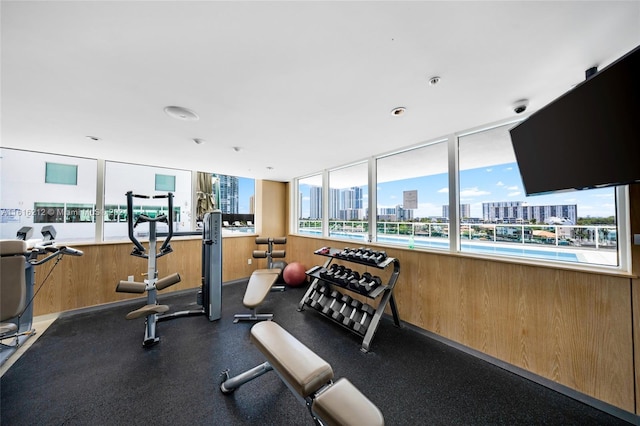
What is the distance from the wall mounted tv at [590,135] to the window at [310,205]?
3.67 m

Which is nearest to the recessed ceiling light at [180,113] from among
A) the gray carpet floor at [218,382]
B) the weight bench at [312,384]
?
the weight bench at [312,384]

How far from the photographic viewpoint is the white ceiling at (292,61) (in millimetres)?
1116

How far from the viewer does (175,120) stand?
230 cm

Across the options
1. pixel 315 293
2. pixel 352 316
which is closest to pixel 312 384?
pixel 352 316

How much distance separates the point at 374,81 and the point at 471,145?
1.92 metres

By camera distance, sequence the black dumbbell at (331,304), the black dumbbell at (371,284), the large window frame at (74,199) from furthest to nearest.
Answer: the large window frame at (74,199), the black dumbbell at (331,304), the black dumbbell at (371,284)

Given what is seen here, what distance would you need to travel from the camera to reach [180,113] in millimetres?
2119

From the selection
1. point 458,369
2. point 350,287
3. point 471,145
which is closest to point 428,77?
point 471,145

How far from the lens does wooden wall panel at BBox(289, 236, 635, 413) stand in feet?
5.39

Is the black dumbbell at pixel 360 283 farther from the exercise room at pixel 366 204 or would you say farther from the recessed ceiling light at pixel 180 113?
the recessed ceiling light at pixel 180 113

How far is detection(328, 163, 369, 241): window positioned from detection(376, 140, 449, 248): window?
0.33 m

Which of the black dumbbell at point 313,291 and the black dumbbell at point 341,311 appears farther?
the black dumbbell at point 313,291

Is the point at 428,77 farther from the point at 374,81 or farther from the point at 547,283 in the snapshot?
the point at 547,283

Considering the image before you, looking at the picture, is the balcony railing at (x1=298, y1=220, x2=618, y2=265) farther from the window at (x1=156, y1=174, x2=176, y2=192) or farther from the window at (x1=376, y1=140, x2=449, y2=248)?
the window at (x1=156, y1=174, x2=176, y2=192)
